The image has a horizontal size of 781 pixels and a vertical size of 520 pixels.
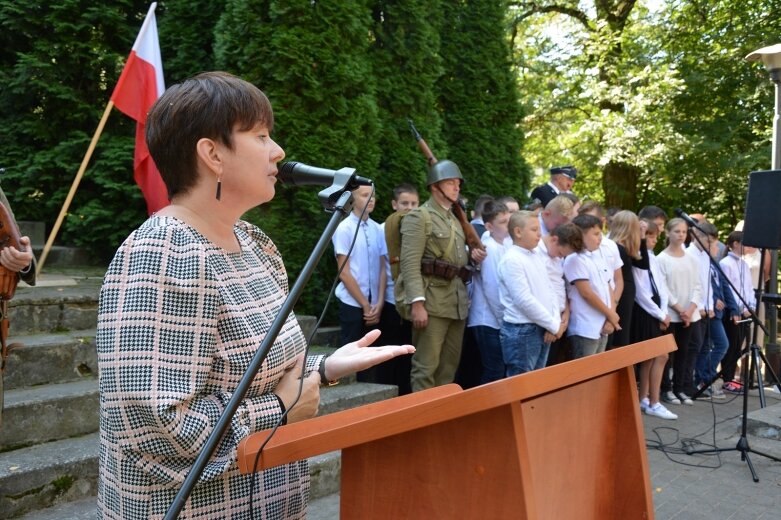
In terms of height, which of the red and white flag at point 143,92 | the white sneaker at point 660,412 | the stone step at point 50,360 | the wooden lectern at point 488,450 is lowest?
the white sneaker at point 660,412

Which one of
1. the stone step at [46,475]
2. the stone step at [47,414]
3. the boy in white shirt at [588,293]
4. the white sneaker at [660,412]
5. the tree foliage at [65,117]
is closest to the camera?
A: the stone step at [46,475]

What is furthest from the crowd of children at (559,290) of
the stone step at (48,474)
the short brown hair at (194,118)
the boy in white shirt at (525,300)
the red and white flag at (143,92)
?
the short brown hair at (194,118)

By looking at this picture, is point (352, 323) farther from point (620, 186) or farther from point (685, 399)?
point (620, 186)

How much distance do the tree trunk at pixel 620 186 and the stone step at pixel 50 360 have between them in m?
14.5

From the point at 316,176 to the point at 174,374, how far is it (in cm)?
63

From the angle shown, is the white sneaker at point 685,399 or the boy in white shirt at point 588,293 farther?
the white sneaker at point 685,399

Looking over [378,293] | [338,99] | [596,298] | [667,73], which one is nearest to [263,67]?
[338,99]

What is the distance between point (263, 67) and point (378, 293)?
2354 millimetres

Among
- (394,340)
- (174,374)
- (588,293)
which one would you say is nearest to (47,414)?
(174,374)

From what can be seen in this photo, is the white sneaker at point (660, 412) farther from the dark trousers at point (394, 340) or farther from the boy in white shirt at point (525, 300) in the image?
the dark trousers at point (394, 340)

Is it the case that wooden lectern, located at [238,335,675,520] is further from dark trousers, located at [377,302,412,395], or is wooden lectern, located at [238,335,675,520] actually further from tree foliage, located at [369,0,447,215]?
tree foliage, located at [369,0,447,215]

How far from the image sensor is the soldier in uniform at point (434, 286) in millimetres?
5699

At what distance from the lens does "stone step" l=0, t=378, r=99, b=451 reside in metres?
3.60

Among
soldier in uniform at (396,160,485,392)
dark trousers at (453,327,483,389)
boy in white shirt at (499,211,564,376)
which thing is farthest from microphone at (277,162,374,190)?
dark trousers at (453,327,483,389)
